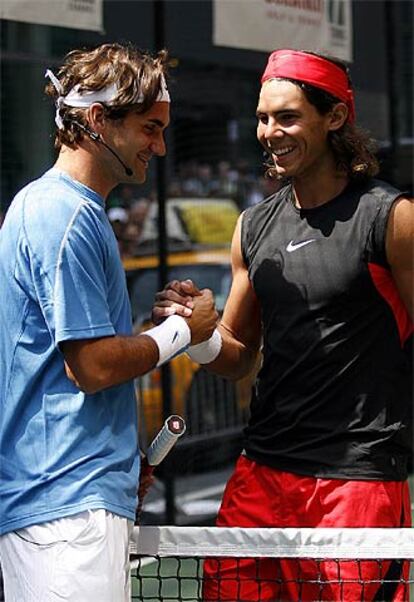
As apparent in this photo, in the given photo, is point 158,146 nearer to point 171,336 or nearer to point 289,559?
point 171,336

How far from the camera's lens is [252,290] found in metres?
3.89

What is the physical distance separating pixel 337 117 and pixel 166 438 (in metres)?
1.06

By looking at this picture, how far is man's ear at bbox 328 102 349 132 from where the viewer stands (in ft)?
12.2

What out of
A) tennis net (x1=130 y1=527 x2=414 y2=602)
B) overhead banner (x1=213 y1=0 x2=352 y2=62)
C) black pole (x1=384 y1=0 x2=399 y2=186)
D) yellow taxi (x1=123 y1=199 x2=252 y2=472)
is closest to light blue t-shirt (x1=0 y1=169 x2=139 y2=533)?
tennis net (x1=130 y1=527 x2=414 y2=602)

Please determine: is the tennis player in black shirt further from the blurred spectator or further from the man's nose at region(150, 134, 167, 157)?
the blurred spectator

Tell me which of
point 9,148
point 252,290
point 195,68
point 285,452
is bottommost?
point 285,452

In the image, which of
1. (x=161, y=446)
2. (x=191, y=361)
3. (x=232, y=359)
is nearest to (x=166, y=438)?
→ (x=161, y=446)

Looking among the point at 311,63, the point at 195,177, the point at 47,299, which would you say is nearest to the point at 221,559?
the point at 47,299

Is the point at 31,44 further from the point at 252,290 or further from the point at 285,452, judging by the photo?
the point at 285,452

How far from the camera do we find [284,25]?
736 cm

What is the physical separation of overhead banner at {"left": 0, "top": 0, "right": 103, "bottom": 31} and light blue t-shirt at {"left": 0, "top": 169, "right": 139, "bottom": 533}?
2643 millimetres

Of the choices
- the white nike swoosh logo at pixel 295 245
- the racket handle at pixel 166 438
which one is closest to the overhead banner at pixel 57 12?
the white nike swoosh logo at pixel 295 245

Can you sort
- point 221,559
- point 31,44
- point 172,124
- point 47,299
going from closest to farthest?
point 47,299 → point 221,559 → point 31,44 → point 172,124

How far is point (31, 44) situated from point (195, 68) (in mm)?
1658
